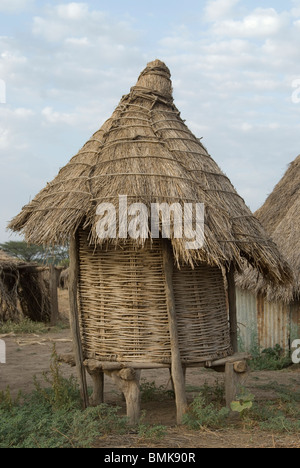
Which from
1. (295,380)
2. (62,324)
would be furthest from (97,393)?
(62,324)

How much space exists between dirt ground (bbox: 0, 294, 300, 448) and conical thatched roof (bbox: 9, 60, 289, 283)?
1633 millimetres

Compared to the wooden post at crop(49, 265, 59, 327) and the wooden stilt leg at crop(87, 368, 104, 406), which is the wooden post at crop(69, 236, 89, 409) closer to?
the wooden stilt leg at crop(87, 368, 104, 406)

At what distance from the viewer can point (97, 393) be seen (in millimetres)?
6219

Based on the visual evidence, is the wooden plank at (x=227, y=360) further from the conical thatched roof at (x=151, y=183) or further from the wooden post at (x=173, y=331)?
the conical thatched roof at (x=151, y=183)

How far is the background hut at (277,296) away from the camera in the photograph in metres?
9.56

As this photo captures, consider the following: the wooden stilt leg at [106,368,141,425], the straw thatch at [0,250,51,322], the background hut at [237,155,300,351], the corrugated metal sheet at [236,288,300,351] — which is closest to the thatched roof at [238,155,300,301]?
the background hut at [237,155,300,351]

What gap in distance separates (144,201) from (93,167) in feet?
3.20

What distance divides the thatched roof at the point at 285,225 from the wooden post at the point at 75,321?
15.1 feet

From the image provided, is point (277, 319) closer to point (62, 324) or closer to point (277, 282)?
point (277, 282)

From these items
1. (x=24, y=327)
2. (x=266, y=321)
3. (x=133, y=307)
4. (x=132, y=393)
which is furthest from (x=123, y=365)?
(x=24, y=327)

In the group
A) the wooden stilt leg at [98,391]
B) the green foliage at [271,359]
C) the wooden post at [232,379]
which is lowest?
the green foliage at [271,359]

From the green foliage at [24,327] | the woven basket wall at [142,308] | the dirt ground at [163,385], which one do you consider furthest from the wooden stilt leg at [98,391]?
the green foliage at [24,327]

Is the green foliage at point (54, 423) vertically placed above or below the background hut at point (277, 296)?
below

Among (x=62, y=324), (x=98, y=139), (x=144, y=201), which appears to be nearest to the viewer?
(x=144, y=201)
